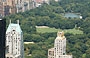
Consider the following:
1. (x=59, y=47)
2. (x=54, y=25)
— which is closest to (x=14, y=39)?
(x=59, y=47)

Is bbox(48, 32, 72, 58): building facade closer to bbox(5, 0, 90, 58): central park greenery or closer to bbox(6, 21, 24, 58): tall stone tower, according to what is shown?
bbox(6, 21, 24, 58): tall stone tower

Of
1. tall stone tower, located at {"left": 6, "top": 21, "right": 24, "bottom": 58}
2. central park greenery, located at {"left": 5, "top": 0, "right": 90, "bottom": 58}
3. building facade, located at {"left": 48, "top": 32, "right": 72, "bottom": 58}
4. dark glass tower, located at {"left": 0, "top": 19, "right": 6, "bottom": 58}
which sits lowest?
central park greenery, located at {"left": 5, "top": 0, "right": 90, "bottom": 58}

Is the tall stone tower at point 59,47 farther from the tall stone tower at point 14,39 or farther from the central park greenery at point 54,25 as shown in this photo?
the central park greenery at point 54,25

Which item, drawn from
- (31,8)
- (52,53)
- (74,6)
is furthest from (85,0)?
(52,53)

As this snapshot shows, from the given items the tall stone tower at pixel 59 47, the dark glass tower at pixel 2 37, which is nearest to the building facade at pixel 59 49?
the tall stone tower at pixel 59 47

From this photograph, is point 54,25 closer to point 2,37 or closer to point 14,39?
point 14,39

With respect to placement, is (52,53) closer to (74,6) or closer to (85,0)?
(74,6)

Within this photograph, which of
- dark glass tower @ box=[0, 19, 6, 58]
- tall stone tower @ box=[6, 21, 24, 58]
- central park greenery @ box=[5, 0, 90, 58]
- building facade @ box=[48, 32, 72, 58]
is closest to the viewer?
dark glass tower @ box=[0, 19, 6, 58]

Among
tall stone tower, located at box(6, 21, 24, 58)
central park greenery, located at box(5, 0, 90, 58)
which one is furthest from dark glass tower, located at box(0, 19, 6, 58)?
central park greenery, located at box(5, 0, 90, 58)
